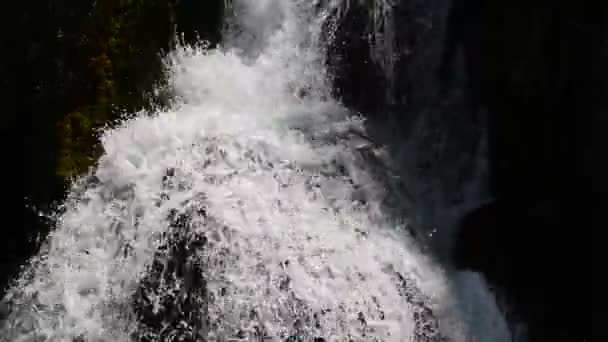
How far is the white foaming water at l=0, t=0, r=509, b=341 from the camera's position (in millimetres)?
3758

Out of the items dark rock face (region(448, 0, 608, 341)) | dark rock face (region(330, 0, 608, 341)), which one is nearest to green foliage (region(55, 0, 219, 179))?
dark rock face (region(330, 0, 608, 341))

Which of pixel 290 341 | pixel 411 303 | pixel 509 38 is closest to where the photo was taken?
pixel 290 341

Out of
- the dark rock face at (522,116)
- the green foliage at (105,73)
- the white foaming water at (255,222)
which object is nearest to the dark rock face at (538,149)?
the dark rock face at (522,116)

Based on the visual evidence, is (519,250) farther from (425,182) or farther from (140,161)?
(140,161)

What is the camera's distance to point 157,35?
14.9 ft

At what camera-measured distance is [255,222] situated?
3.91 metres

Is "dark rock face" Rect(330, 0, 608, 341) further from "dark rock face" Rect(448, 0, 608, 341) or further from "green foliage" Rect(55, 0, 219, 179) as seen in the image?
"green foliage" Rect(55, 0, 219, 179)

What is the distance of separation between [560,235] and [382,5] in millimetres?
Answer: 2091

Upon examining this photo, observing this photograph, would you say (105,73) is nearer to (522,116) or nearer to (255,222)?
(255,222)

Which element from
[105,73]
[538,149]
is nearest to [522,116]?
[538,149]

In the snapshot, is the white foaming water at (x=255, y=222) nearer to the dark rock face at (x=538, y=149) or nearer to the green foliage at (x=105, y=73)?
the green foliage at (x=105, y=73)

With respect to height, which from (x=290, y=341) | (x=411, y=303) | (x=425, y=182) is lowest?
(x=290, y=341)

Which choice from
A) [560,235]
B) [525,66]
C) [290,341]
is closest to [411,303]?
[290,341]

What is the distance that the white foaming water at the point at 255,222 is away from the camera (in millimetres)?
3758
